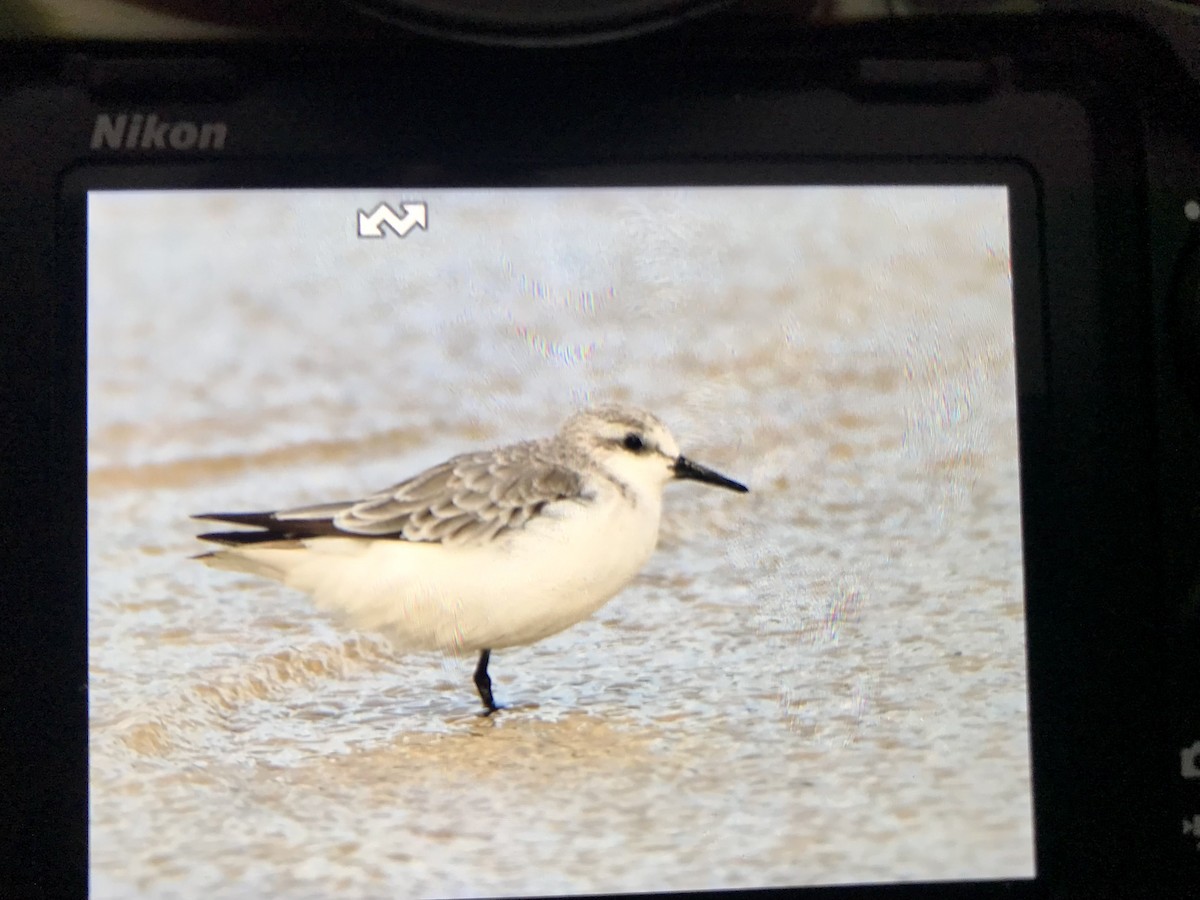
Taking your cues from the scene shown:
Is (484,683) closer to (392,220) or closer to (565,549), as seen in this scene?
(565,549)

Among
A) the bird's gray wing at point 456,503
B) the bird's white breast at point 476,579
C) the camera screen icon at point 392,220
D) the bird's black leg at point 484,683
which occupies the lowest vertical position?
the bird's black leg at point 484,683

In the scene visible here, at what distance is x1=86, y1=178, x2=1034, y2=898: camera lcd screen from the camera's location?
452mm

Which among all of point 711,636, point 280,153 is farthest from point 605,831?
point 280,153

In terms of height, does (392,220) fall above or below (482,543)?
above

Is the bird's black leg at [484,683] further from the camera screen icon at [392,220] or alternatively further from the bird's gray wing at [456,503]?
the camera screen icon at [392,220]

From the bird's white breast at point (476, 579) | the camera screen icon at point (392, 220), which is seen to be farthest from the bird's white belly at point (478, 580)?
the camera screen icon at point (392, 220)

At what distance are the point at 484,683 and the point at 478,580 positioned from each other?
4 cm

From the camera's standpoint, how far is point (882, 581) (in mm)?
475

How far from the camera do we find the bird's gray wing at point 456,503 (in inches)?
18.7

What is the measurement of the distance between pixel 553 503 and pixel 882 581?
0.45 ft

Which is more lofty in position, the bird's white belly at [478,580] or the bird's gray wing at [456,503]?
the bird's gray wing at [456,503]

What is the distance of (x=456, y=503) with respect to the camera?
1.57 feet

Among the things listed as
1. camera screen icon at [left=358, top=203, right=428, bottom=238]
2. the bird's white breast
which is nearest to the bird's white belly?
the bird's white breast

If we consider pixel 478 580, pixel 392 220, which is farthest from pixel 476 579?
pixel 392 220
